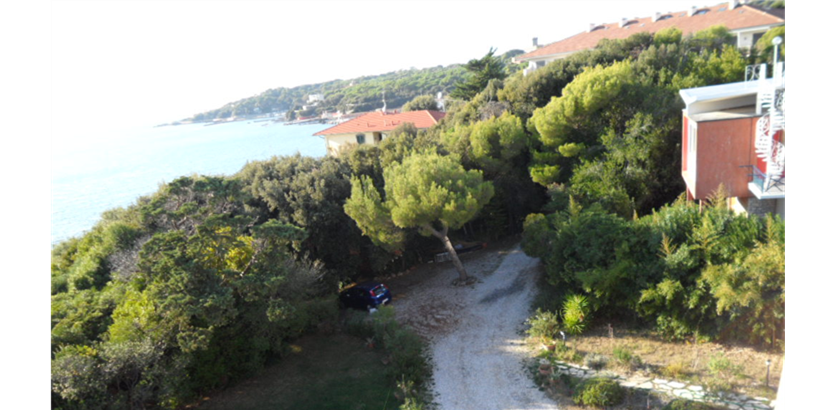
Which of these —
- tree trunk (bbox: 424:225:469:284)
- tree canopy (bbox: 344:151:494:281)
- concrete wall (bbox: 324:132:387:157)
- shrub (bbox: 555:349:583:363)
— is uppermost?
concrete wall (bbox: 324:132:387:157)

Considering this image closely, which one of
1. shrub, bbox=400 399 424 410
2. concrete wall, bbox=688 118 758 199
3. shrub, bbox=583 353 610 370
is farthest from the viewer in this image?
shrub, bbox=583 353 610 370

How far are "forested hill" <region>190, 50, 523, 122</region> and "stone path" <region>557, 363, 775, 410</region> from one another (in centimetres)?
5771

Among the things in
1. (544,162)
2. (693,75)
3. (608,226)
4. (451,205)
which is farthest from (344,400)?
(693,75)

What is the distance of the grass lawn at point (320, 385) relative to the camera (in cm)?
1102

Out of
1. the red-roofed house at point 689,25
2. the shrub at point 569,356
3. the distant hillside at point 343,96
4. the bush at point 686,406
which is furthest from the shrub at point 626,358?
the distant hillside at point 343,96

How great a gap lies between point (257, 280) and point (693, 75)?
19.6 meters

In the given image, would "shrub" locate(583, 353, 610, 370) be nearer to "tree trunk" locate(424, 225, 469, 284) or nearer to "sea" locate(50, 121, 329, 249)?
"tree trunk" locate(424, 225, 469, 284)

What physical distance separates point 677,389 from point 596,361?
6.10ft

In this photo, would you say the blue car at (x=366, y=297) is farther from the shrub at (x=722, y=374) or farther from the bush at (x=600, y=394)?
the shrub at (x=722, y=374)

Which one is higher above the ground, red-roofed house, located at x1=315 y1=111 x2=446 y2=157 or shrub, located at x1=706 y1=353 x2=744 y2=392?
red-roofed house, located at x1=315 y1=111 x2=446 y2=157

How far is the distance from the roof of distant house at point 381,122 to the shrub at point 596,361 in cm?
2380

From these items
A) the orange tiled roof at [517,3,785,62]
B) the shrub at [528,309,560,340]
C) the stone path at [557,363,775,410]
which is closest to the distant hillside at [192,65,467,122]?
the orange tiled roof at [517,3,785,62]

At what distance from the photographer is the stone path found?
8.81 m
